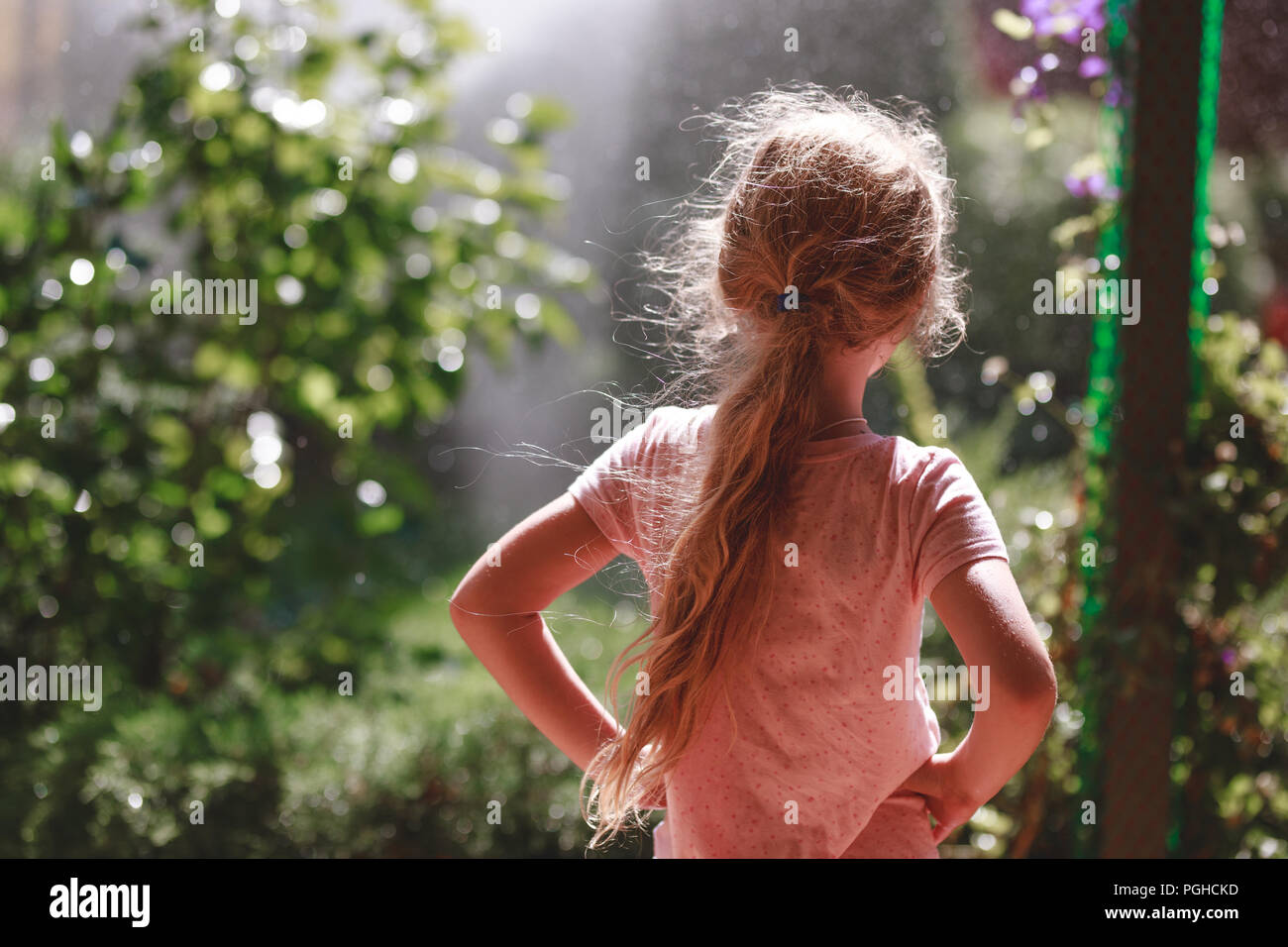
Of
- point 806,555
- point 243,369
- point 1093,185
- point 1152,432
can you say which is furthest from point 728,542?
point 243,369

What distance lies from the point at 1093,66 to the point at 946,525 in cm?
108

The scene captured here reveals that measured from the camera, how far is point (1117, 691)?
4.73ft

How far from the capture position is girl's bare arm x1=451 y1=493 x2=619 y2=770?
35.8 inches

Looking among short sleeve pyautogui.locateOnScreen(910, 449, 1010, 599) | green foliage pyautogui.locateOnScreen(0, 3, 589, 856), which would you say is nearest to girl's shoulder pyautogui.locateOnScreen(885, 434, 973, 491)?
short sleeve pyautogui.locateOnScreen(910, 449, 1010, 599)

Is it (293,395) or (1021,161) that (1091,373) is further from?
(293,395)

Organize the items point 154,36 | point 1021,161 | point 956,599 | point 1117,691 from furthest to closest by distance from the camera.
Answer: point 1021,161 < point 154,36 < point 1117,691 < point 956,599

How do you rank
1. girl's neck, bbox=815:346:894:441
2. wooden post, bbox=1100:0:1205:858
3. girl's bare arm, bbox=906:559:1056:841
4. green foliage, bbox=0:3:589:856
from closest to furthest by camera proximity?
girl's bare arm, bbox=906:559:1056:841 < girl's neck, bbox=815:346:894:441 < wooden post, bbox=1100:0:1205:858 < green foliage, bbox=0:3:589:856

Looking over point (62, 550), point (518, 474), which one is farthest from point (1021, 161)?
point (62, 550)

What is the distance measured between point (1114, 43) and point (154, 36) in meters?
1.63

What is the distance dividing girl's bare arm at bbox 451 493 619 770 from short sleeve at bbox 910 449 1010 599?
0.97ft

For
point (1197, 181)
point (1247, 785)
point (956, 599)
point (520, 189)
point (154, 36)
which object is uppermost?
point (154, 36)

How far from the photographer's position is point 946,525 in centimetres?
77

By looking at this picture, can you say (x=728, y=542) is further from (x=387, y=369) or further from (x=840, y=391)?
(x=387, y=369)

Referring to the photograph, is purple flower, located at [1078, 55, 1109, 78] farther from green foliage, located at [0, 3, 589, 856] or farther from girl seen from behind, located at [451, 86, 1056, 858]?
green foliage, located at [0, 3, 589, 856]
